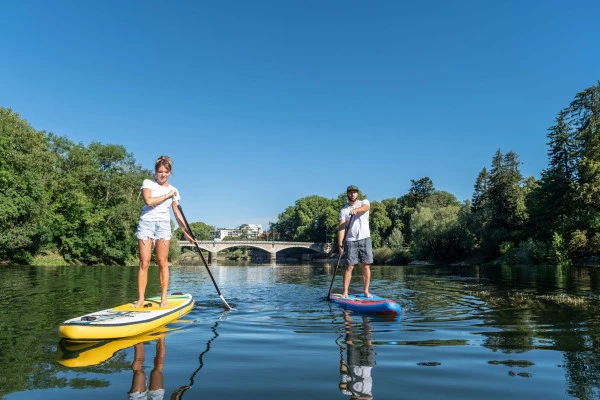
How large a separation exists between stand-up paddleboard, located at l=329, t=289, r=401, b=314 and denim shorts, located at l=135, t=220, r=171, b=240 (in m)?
3.91

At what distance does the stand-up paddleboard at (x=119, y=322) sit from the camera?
5.38 metres

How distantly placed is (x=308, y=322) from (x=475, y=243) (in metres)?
56.3

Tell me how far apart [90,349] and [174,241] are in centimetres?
5621

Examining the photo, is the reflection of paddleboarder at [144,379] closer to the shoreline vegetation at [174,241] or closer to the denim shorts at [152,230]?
the denim shorts at [152,230]

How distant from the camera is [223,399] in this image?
11.1ft

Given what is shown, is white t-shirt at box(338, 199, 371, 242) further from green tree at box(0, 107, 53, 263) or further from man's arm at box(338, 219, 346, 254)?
green tree at box(0, 107, 53, 263)

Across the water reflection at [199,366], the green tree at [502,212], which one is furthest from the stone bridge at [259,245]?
the water reflection at [199,366]

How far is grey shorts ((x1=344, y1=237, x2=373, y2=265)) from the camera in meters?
9.70

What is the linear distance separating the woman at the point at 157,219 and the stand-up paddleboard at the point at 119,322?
0.37m

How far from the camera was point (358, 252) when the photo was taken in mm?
9836

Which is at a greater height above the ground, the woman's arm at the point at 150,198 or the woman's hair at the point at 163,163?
the woman's hair at the point at 163,163

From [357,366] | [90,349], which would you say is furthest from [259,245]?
[357,366]

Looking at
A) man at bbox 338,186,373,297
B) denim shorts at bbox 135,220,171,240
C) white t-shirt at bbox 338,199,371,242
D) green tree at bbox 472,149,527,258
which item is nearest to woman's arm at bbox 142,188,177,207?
denim shorts at bbox 135,220,171,240

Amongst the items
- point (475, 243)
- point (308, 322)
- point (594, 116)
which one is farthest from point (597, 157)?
point (308, 322)
